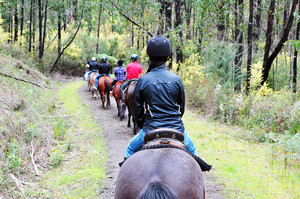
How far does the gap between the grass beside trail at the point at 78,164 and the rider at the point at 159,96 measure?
2.42m

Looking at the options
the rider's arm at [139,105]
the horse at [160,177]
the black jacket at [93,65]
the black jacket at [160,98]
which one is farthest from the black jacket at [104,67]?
the horse at [160,177]

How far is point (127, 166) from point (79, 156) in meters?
5.16

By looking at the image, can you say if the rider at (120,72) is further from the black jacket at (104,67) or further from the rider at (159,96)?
the rider at (159,96)

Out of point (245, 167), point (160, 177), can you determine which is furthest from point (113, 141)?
point (160, 177)

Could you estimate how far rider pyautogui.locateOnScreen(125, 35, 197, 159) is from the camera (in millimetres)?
3301

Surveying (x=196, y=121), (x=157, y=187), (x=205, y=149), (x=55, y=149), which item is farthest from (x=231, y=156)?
(x=157, y=187)

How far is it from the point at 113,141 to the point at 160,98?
5.72 m

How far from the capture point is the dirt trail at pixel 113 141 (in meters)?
5.32

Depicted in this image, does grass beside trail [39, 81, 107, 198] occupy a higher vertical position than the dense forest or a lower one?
lower

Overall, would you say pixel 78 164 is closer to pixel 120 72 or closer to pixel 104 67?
pixel 120 72

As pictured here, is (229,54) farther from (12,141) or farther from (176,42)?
(12,141)

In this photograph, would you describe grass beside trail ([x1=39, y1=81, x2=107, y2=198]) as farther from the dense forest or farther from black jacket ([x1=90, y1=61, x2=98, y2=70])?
black jacket ([x1=90, y1=61, x2=98, y2=70])

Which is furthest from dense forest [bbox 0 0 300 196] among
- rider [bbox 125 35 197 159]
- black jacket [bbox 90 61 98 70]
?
rider [bbox 125 35 197 159]

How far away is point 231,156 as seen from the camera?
7.02m
